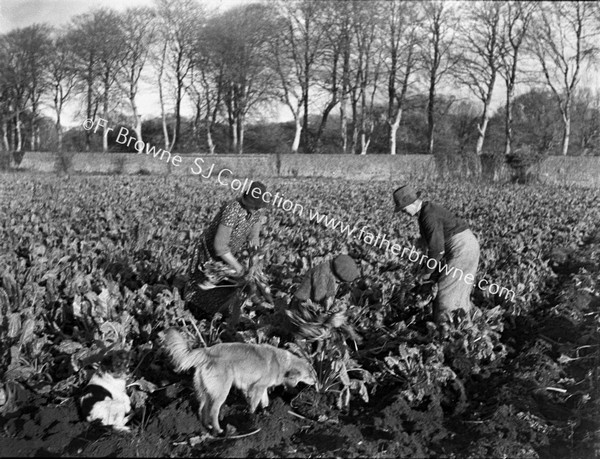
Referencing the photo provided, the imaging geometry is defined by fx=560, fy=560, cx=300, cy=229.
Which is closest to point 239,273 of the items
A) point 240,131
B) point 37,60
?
point 37,60

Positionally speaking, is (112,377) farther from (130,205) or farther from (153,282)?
(130,205)

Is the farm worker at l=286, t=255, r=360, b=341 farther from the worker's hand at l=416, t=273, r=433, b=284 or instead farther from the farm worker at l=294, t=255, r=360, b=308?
the worker's hand at l=416, t=273, r=433, b=284

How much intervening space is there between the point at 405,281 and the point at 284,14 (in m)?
27.1

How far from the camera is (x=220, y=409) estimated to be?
138 inches

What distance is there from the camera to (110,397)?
131 inches

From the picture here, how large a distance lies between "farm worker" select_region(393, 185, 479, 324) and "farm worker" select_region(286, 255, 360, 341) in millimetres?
1028

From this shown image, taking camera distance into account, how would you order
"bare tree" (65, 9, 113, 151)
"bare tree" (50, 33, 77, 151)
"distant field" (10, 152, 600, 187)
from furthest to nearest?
"distant field" (10, 152, 600, 187) → "bare tree" (50, 33, 77, 151) → "bare tree" (65, 9, 113, 151)

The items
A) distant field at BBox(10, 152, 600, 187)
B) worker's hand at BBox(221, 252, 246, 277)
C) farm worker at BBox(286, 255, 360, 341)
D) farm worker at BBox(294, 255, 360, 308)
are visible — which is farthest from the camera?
distant field at BBox(10, 152, 600, 187)

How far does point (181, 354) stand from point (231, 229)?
1712 millimetres

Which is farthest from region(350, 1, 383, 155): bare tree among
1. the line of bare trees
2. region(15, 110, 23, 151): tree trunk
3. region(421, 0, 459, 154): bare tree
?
region(15, 110, 23, 151): tree trunk

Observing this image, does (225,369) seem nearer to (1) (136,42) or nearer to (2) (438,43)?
(1) (136,42)

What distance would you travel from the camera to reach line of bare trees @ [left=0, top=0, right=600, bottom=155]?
28.9 feet

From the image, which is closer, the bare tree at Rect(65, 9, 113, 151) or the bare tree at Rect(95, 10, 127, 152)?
the bare tree at Rect(65, 9, 113, 151)

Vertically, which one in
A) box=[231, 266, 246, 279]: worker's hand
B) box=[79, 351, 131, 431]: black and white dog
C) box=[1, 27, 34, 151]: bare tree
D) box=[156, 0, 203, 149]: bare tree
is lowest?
box=[79, 351, 131, 431]: black and white dog
